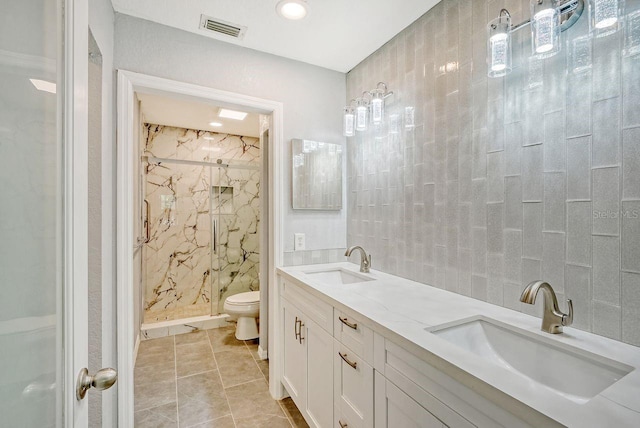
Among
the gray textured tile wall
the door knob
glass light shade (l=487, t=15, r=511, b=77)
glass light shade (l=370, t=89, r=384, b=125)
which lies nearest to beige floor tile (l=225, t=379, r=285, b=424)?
the gray textured tile wall

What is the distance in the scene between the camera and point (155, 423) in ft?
5.84

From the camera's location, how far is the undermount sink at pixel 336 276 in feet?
6.50

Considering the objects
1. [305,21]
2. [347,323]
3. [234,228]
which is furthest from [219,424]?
[305,21]

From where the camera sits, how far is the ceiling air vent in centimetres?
167

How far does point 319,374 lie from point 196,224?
2928 millimetres

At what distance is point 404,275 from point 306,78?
5.09 feet

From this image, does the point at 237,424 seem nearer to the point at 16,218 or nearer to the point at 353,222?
the point at 353,222

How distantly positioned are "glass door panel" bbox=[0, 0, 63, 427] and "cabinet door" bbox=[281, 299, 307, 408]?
1.29 m

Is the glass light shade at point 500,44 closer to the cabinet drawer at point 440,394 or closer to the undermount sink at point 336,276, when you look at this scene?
the cabinet drawer at point 440,394

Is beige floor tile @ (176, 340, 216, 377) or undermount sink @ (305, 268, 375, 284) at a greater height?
undermount sink @ (305, 268, 375, 284)

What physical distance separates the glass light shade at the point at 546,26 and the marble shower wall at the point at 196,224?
10.1 ft

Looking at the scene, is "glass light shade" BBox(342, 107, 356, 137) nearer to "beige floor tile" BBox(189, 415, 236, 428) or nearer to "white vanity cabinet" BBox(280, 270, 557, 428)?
"white vanity cabinet" BBox(280, 270, 557, 428)

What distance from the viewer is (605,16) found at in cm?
89

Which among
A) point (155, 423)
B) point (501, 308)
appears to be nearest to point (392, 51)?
point (501, 308)
